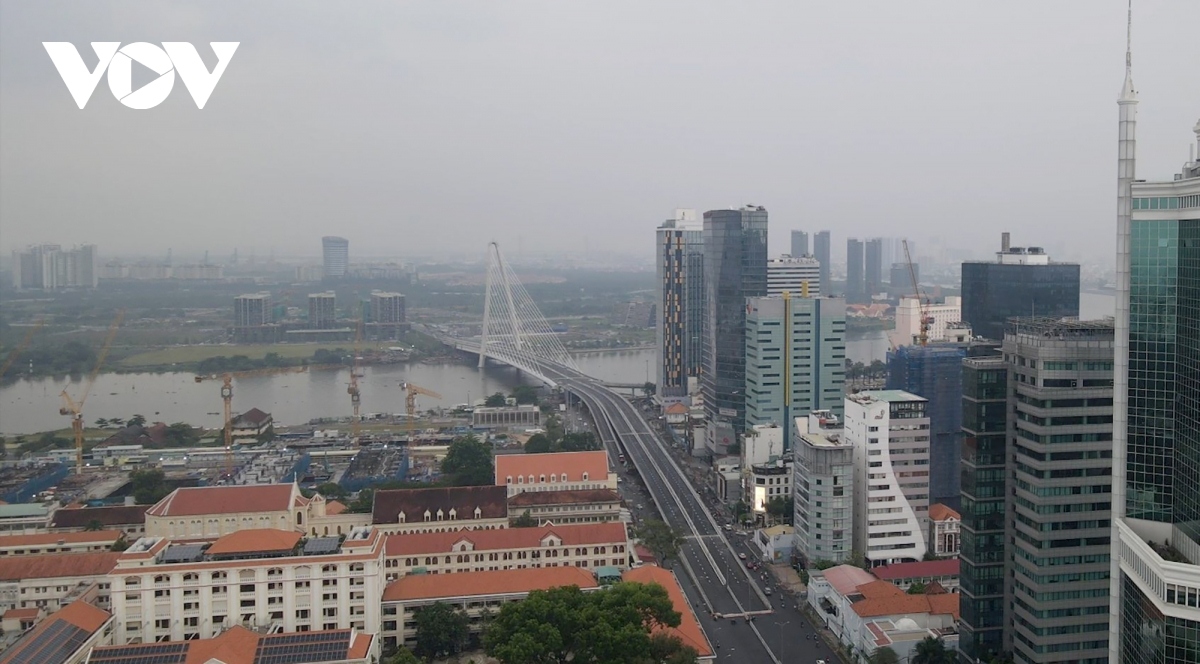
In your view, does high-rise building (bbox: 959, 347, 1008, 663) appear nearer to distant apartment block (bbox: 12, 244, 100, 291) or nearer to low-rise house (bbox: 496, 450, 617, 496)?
low-rise house (bbox: 496, 450, 617, 496)

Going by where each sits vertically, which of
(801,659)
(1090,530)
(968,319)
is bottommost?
(801,659)

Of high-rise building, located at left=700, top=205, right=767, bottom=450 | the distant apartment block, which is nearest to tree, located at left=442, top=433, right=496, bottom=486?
high-rise building, located at left=700, top=205, right=767, bottom=450

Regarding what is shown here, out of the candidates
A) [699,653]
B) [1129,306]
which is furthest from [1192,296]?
[699,653]

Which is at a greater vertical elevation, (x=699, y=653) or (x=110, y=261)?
(x=110, y=261)

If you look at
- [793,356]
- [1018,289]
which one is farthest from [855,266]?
[793,356]

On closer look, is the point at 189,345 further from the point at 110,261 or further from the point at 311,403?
the point at 311,403

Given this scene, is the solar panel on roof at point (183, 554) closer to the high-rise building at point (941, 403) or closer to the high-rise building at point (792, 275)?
the high-rise building at point (941, 403)
